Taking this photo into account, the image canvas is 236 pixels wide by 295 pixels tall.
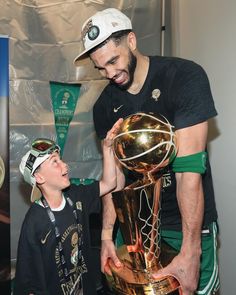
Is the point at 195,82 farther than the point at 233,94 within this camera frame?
No

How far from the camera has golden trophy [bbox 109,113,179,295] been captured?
35.8 inches

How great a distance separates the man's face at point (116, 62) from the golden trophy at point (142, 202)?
0.62ft

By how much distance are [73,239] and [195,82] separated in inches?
25.7

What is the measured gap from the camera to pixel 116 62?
1.08m

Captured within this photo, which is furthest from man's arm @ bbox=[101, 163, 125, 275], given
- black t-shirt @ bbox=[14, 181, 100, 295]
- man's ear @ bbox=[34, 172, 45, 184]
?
man's ear @ bbox=[34, 172, 45, 184]

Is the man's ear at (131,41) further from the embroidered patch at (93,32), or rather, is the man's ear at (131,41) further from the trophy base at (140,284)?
the trophy base at (140,284)

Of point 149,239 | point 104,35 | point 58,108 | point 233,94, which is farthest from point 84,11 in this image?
point 149,239

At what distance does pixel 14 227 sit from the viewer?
192cm

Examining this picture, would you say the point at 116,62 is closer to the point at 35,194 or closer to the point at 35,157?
the point at 35,157

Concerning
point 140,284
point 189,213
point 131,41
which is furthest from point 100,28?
point 140,284

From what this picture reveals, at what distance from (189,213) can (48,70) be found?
1292 mm

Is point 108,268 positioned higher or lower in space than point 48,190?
lower

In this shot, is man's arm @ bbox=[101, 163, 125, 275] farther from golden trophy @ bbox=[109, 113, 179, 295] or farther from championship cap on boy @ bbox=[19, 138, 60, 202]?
championship cap on boy @ bbox=[19, 138, 60, 202]

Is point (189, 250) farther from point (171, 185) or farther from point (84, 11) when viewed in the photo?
point (84, 11)
